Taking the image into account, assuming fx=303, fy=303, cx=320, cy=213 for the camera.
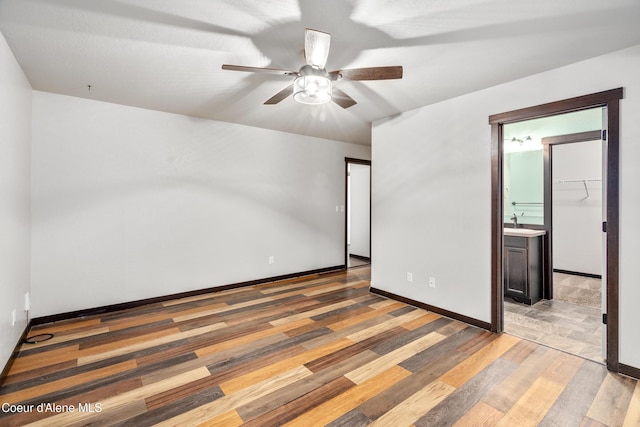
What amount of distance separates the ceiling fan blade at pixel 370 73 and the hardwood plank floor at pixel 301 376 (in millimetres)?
2195

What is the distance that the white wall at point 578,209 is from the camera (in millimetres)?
5117

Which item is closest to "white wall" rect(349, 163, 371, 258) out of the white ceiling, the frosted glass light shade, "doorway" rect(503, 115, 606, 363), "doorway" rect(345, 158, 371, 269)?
"doorway" rect(345, 158, 371, 269)

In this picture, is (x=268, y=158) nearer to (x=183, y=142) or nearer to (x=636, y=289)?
(x=183, y=142)

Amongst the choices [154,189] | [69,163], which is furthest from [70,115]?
[154,189]

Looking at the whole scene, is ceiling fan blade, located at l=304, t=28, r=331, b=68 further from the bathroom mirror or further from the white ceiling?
the bathroom mirror

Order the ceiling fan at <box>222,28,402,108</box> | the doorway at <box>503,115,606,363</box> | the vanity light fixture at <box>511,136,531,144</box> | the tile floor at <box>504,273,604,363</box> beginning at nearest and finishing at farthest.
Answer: the ceiling fan at <box>222,28,402,108</box>, the tile floor at <box>504,273,604,363</box>, the doorway at <box>503,115,606,363</box>, the vanity light fixture at <box>511,136,531,144</box>

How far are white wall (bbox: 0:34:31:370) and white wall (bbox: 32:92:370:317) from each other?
0.84ft

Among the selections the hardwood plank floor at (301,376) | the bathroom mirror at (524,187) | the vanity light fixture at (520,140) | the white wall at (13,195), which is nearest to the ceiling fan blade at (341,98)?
the hardwood plank floor at (301,376)

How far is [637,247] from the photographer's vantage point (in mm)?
2262

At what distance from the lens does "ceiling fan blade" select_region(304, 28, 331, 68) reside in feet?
5.85

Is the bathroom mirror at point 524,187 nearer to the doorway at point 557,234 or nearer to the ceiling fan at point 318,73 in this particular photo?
the doorway at point 557,234

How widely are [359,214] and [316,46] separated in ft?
18.2

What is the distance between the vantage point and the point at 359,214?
285 inches

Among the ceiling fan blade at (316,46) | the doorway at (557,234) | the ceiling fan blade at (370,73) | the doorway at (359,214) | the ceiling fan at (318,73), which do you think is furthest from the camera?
the doorway at (359,214)
